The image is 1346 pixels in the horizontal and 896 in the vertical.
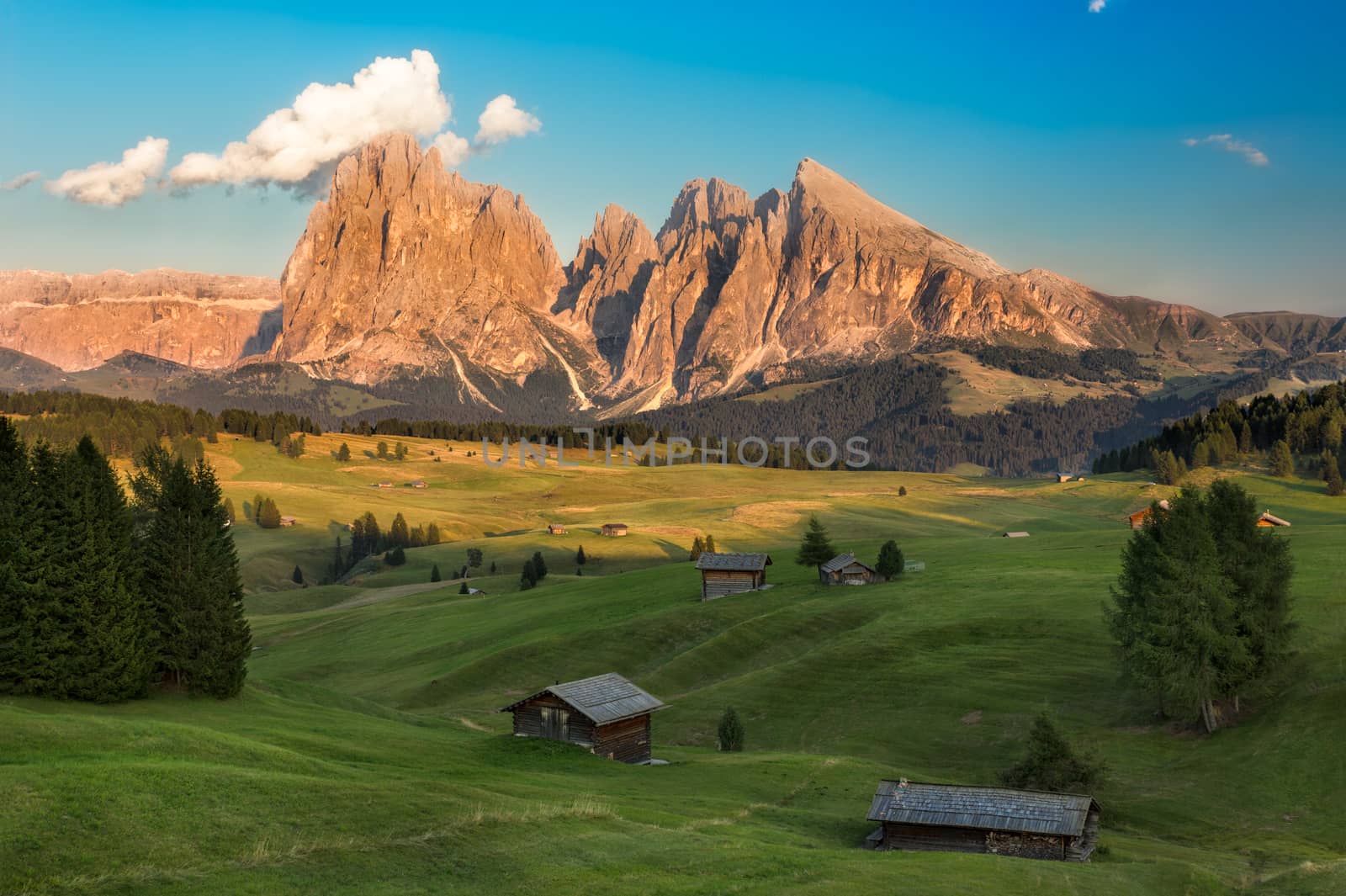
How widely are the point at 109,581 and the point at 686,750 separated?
30286 millimetres

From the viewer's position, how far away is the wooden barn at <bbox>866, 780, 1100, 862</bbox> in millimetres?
38719

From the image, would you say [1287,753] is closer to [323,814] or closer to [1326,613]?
[1326,613]

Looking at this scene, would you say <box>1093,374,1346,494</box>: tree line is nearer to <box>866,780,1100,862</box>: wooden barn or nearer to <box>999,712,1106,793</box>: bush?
<box>999,712,1106,793</box>: bush

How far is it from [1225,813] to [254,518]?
167m

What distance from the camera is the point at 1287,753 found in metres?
50.7

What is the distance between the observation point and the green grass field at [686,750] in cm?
2648

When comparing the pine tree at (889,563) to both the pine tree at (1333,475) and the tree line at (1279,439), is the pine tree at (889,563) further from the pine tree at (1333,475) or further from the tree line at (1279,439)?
the tree line at (1279,439)

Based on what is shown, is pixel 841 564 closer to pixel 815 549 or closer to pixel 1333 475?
pixel 815 549

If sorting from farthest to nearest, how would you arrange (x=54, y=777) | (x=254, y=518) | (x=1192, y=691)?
(x=254, y=518), (x=1192, y=691), (x=54, y=777)

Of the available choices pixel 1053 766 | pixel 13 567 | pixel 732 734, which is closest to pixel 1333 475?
pixel 1053 766

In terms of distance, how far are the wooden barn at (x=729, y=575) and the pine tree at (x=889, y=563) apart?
34.6 feet

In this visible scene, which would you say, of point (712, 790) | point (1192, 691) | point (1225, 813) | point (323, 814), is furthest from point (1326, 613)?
point (323, 814)

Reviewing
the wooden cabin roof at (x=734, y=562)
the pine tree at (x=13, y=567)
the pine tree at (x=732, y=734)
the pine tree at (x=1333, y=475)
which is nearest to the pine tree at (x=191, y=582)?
the pine tree at (x=13, y=567)

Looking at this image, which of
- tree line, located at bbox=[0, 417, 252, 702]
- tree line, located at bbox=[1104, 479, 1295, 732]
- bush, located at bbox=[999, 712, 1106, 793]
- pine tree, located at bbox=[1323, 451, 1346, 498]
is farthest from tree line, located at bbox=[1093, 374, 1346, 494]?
tree line, located at bbox=[0, 417, 252, 702]
